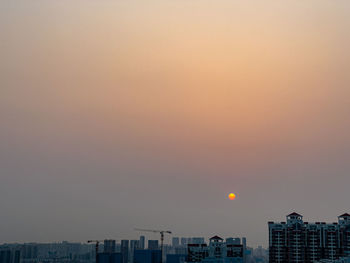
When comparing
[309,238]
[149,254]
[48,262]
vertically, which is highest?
[309,238]

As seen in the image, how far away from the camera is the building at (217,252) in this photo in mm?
92125

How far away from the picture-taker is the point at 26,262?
19662 cm

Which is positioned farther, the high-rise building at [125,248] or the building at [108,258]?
the high-rise building at [125,248]

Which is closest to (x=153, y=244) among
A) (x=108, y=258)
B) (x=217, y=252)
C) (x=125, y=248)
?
(x=125, y=248)

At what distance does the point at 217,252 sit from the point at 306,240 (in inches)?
781

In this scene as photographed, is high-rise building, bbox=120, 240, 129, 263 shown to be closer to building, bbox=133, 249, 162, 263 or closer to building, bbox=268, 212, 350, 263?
building, bbox=133, 249, 162, 263

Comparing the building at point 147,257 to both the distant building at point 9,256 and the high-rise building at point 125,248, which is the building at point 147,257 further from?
the distant building at point 9,256

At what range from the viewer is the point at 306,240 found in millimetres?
86000

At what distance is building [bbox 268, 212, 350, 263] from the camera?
8338 centimetres

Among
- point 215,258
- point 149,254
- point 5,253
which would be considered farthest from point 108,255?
point 5,253

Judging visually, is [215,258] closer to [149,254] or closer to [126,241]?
[149,254]

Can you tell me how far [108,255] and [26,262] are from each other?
10461 centimetres

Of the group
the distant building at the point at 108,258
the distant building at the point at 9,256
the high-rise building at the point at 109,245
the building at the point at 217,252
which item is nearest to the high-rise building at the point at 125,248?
the high-rise building at the point at 109,245

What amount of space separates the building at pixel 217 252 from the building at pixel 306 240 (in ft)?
27.8
